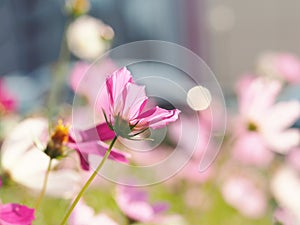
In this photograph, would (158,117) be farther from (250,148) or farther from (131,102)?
(250,148)

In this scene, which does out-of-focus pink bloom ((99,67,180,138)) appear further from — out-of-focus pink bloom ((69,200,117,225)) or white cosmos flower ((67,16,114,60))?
white cosmos flower ((67,16,114,60))

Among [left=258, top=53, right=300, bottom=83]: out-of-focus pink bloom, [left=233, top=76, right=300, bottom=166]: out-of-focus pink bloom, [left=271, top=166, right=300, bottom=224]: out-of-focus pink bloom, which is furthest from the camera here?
[left=258, top=53, right=300, bottom=83]: out-of-focus pink bloom

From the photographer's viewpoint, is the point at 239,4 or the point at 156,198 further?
the point at 239,4

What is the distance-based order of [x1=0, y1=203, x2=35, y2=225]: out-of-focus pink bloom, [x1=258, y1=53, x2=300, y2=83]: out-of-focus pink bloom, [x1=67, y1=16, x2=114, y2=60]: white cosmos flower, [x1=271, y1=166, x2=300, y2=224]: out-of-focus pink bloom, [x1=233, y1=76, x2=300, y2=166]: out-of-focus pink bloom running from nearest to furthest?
1. [x1=0, y1=203, x2=35, y2=225]: out-of-focus pink bloom
2. [x1=233, y1=76, x2=300, y2=166]: out-of-focus pink bloom
3. [x1=271, y1=166, x2=300, y2=224]: out-of-focus pink bloom
4. [x1=67, y1=16, x2=114, y2=60]: white cosmos flower
5. [x1=258, y1=53, x2=300, y2=83]: out-of-focus pink bloom

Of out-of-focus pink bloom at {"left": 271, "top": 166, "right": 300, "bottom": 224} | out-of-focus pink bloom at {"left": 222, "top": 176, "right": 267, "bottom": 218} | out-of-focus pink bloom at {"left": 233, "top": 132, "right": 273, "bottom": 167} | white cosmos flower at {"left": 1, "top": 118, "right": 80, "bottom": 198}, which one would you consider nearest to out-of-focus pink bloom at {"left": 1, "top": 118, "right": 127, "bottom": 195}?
white cosmos flower at {"left": 1, "top": 118, "right": 80, "bottom": 198}

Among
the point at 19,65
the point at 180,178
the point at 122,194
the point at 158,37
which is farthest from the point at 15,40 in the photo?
the point at 122,194

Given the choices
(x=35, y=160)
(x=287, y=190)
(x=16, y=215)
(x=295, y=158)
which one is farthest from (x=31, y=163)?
(x=295, y=158)

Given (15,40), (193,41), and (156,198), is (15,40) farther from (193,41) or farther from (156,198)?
(156,198)
